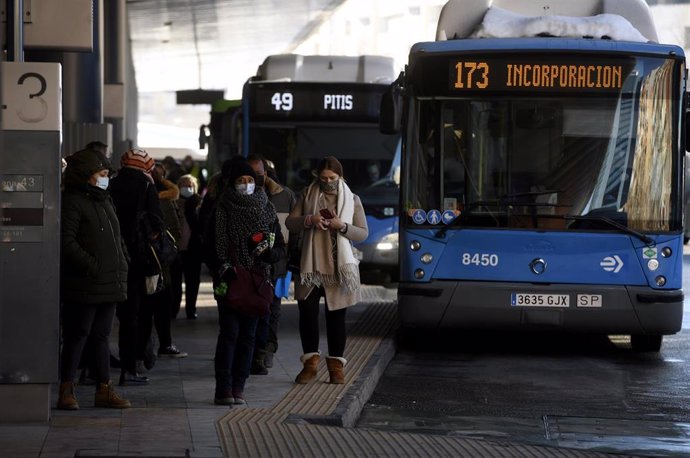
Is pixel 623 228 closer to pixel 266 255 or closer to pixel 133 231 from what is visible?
pixel 266 255

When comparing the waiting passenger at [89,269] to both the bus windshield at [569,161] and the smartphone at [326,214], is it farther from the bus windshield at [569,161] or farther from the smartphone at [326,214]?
the bus windshield at [569,161]

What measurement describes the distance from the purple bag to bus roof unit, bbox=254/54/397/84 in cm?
1079

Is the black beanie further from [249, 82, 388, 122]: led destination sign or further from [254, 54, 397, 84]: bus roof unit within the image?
[254, 54, 397, 84]: bus roof unit

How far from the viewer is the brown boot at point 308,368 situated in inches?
434

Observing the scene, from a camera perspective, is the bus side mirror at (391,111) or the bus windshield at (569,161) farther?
the bus side mirror at (391,111)

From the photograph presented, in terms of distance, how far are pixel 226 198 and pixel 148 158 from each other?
53.2 inches

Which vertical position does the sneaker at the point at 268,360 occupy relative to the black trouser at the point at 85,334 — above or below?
below

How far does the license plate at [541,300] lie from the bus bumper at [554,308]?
2 centimetres

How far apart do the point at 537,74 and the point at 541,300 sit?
77.4 inches

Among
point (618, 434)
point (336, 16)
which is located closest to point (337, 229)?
point (618, 434)

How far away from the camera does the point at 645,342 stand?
1424 centimetres

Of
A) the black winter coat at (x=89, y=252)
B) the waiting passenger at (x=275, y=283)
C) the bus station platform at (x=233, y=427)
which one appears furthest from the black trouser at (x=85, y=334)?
the waiting passenger at (x=275, y=283)

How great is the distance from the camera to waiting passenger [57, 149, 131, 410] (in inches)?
365

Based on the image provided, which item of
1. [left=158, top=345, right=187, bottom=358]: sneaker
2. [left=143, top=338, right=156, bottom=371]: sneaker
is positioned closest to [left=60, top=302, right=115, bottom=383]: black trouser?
[left=143, top=338, right=156, bottom=371]: sneaker
